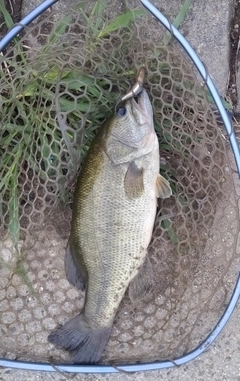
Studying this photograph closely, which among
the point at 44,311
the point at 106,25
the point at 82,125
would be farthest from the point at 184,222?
the point at 106,25

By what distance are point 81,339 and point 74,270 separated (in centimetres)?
25

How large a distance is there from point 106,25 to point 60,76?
0.92 feet

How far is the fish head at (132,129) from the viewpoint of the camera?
179 centimetres

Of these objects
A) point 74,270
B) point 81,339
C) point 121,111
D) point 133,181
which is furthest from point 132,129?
point 81,339

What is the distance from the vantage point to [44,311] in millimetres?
2109

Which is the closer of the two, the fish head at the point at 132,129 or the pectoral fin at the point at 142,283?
the fish head at the point at 132,129

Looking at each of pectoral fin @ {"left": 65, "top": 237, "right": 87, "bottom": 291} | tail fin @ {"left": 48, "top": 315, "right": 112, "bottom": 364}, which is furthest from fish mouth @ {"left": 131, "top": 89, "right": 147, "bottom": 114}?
tail fin @ {"left": 48, "top": 315, "right": 112, "bottom": 364}

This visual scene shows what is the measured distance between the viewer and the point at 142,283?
6.37 ft

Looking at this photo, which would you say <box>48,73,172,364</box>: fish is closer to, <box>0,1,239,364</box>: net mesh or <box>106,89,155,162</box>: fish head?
<box>106,89,155,162</box>: fish head

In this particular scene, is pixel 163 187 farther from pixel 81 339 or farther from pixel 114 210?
pixel 81 339

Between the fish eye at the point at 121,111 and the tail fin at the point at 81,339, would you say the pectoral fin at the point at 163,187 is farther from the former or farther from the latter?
the tail fin at the point at 81,339

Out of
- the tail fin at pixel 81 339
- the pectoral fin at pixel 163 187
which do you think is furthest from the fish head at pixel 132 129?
the tail fin at pixel 81 339

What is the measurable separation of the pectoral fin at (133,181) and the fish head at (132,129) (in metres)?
0.04

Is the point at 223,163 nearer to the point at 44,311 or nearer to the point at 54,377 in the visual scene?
the point at 44,311
